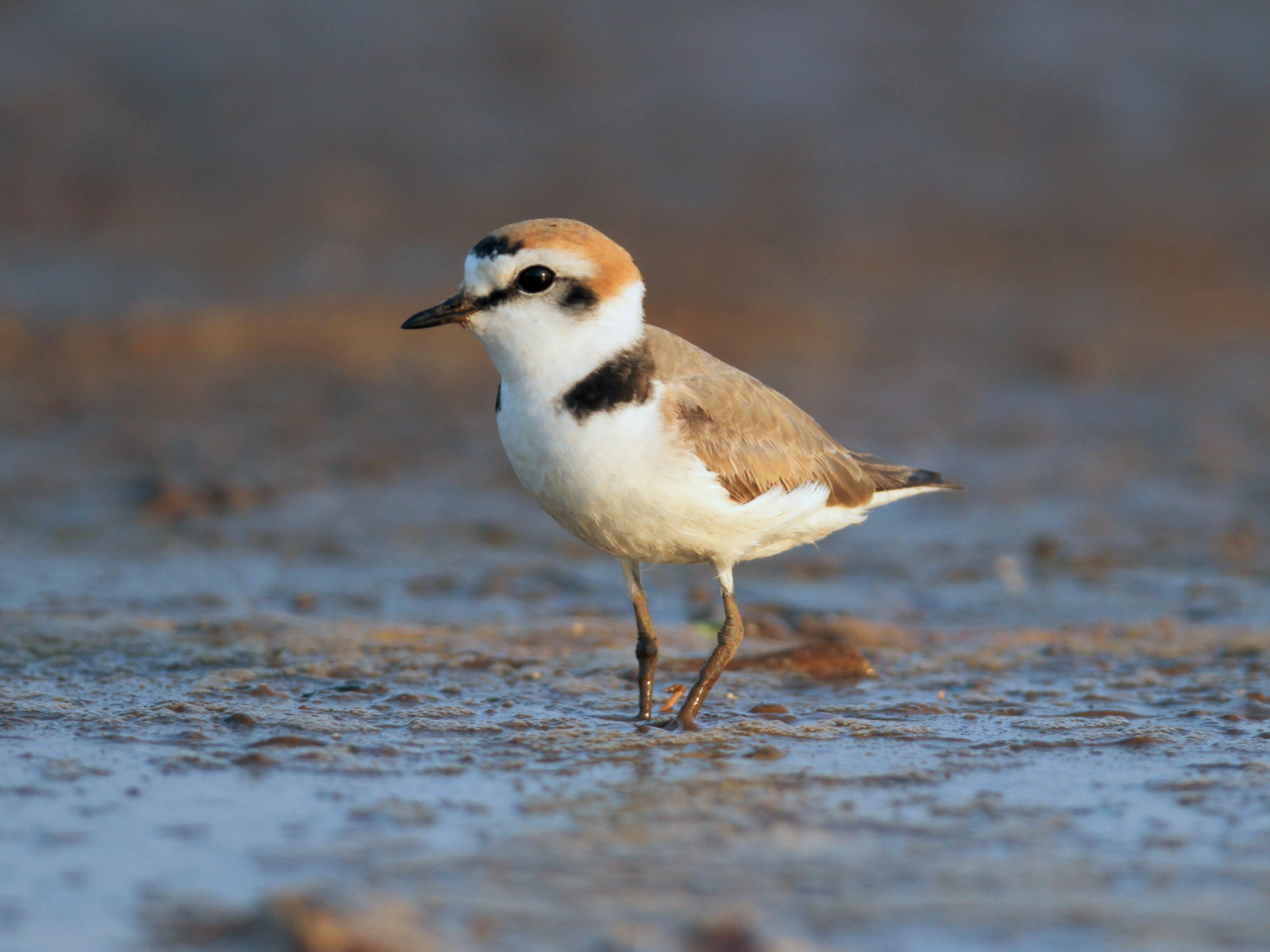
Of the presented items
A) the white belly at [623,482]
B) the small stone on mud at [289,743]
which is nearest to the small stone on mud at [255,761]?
the small stone on mud at [289,743]

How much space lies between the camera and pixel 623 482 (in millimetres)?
4887

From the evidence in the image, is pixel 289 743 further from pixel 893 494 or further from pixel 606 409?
pixel 893 494

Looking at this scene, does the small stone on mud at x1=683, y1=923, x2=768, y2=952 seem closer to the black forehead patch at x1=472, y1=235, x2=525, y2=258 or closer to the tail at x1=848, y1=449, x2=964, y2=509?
the black forehead patch at x1=472, y1=235, x2=525, y2=258

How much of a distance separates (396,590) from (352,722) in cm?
225

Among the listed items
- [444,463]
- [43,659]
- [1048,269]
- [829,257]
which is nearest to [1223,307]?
[1048,269]

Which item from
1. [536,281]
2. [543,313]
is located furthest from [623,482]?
[536,281]

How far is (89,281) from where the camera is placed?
38.5 ft

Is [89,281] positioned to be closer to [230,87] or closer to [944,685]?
[230,87]

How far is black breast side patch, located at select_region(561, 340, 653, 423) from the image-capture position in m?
4.89

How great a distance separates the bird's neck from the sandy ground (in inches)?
46.4

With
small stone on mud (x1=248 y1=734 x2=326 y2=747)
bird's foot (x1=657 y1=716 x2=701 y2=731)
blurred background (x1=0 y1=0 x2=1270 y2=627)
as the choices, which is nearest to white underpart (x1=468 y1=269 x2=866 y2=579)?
bird's foot (x1=657 y1=716 x2=701 y2=731)

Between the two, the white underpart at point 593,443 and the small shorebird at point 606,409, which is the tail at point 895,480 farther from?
the white underpart at point 593,443

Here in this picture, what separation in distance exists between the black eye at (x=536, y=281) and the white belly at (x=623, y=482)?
1.11 feet

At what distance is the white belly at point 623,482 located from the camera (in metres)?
4.88
